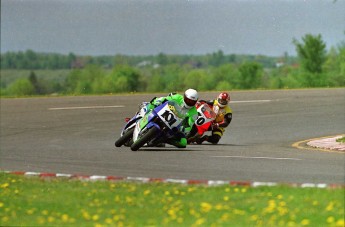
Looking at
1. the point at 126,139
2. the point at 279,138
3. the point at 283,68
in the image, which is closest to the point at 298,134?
the point at 279,138

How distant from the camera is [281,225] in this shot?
14203mm

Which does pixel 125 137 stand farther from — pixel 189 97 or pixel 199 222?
pixel 199 222

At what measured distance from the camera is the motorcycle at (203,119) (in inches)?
1097

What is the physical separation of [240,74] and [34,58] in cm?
2886

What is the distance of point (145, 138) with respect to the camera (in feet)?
81.5

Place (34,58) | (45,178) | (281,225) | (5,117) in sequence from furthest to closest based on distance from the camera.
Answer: (34,58) < (5,117) < (45,178) < (281,225)

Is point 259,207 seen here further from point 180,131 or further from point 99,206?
point 180,131

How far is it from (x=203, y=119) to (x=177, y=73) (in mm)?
111878

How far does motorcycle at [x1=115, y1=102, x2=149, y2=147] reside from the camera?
25.6 metres

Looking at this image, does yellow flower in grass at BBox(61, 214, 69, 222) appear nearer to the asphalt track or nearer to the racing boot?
the asphalt track

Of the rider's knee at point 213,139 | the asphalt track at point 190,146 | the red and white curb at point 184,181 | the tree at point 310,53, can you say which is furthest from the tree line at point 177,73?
the red and white curb at point 184,181

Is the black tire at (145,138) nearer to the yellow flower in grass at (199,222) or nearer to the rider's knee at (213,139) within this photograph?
the rider's knee at (213,139)

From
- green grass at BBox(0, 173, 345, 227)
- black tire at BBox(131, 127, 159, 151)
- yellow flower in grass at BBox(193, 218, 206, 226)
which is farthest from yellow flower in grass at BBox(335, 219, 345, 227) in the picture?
black tire at BBox(131, 127, 159, 151)

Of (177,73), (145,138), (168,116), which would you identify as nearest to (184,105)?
(168,116)
